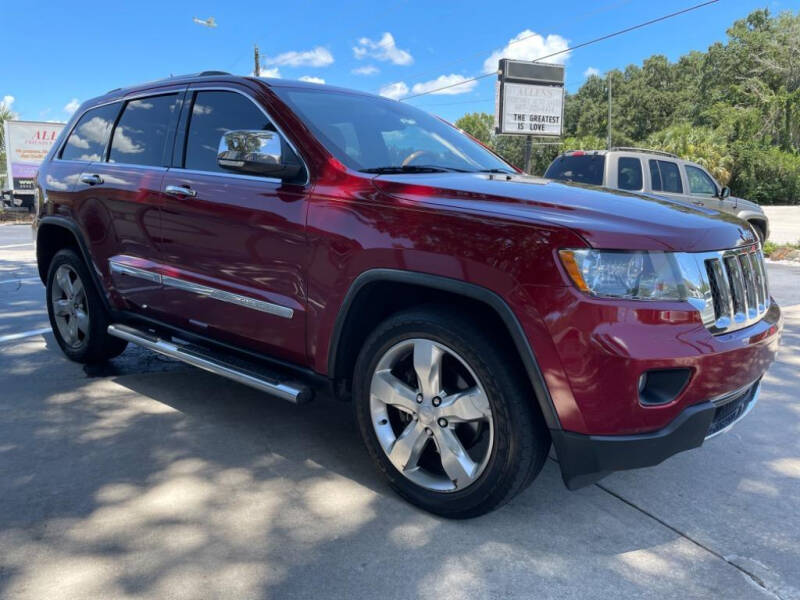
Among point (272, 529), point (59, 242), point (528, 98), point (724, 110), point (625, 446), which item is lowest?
point (272, 529)

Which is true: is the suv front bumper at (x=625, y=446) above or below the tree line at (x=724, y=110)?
below

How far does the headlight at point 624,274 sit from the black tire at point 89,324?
3426mm

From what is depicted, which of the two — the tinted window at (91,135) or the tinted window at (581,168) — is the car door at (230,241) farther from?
the tinted window at (581,168)

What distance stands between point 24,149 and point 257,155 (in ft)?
95.8

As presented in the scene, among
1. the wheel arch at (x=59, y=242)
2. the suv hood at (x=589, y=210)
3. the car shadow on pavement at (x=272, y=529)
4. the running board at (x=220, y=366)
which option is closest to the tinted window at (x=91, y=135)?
the wheel arch at (x=59, y=242)

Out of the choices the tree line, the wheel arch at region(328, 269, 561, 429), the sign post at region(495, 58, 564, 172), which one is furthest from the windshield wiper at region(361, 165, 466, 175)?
the tree line

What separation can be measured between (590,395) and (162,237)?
8.38 feet

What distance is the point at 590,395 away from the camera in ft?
7.45

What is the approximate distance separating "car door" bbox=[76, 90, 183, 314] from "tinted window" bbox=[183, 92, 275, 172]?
0.67ft

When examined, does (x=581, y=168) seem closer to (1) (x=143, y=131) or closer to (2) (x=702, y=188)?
(2) (x=702, y=188)

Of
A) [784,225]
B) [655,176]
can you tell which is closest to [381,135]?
[655,176]

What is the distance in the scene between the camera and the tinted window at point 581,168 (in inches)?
396

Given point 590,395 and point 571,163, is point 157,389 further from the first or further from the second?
point 571,163

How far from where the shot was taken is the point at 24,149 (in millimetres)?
27562
